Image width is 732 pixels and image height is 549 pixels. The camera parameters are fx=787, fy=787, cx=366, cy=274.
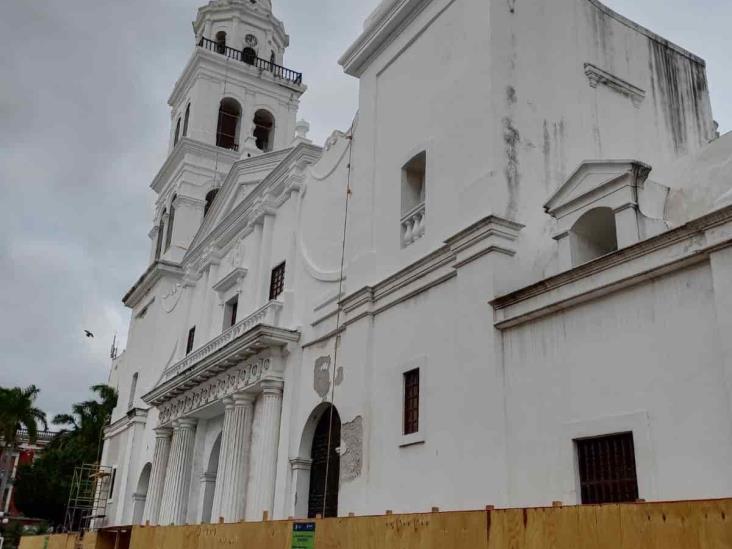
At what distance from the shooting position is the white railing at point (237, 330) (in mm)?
15406

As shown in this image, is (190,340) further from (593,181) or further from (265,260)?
(593,181)

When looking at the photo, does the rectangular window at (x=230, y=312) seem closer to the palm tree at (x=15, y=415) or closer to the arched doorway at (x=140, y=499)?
the arched doorway at (x=140, y=499)

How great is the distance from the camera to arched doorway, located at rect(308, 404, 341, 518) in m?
12.6

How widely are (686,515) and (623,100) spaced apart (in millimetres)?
9293

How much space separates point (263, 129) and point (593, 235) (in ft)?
63.7

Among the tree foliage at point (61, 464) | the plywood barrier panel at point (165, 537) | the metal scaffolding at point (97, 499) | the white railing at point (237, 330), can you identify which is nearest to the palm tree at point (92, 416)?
the tree foliage at point (61, 464)

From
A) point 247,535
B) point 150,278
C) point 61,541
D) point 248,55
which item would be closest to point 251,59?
point 248,55

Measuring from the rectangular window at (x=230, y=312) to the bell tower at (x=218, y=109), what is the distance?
5.98 meters

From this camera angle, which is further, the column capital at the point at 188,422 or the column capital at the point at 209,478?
the column capital at the point at 188,422

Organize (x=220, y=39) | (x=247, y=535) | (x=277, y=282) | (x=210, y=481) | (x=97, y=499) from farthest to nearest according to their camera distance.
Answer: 1. (x=220, y=39)
2. (x=97, y=499)
3. (x=210, y=481)
4. (x=277, y=282)
5. (x=247, y=535)

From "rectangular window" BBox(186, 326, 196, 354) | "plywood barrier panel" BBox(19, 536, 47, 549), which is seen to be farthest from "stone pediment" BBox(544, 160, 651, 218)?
"rectangular window" BBox(186, 326, 196, 354)

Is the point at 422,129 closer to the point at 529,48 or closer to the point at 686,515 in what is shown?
the point at 529,48

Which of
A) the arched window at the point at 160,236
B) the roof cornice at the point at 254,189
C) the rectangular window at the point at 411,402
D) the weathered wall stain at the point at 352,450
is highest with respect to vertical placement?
the arched window at the point at 160,236

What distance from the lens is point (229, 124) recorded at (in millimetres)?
26938
